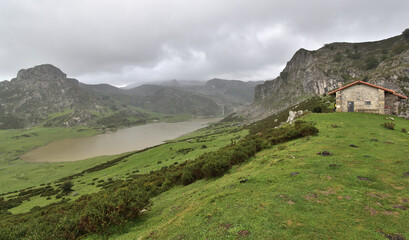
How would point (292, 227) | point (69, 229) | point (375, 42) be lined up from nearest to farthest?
point (292, 227)
point (69, 229)
point (375, 42)

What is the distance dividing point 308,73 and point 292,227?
22691 centimetres

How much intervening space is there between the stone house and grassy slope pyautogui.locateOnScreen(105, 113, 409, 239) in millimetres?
22366

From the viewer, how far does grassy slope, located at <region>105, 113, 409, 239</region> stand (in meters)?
6.63

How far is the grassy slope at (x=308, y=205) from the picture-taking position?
663cm

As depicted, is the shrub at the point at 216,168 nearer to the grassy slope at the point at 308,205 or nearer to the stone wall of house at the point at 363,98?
the grassy slope at the point at 308,205

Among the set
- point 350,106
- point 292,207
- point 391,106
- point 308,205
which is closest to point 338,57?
point 391,106

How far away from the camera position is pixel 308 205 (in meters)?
8.14

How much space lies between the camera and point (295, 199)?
8.72 m

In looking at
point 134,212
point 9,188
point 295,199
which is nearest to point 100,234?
point 134,212

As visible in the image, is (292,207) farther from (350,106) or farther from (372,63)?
(372,63)

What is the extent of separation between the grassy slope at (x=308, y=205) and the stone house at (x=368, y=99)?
22366mm

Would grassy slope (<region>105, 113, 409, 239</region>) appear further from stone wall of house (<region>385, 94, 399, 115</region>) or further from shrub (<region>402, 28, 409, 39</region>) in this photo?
shrub (<region>402, 28, 409, 39</region>)

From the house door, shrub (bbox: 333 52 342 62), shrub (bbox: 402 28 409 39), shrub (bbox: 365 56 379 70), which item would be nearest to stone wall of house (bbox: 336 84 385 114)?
the house door

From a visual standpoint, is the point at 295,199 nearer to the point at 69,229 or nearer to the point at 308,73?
the point at 69,229
